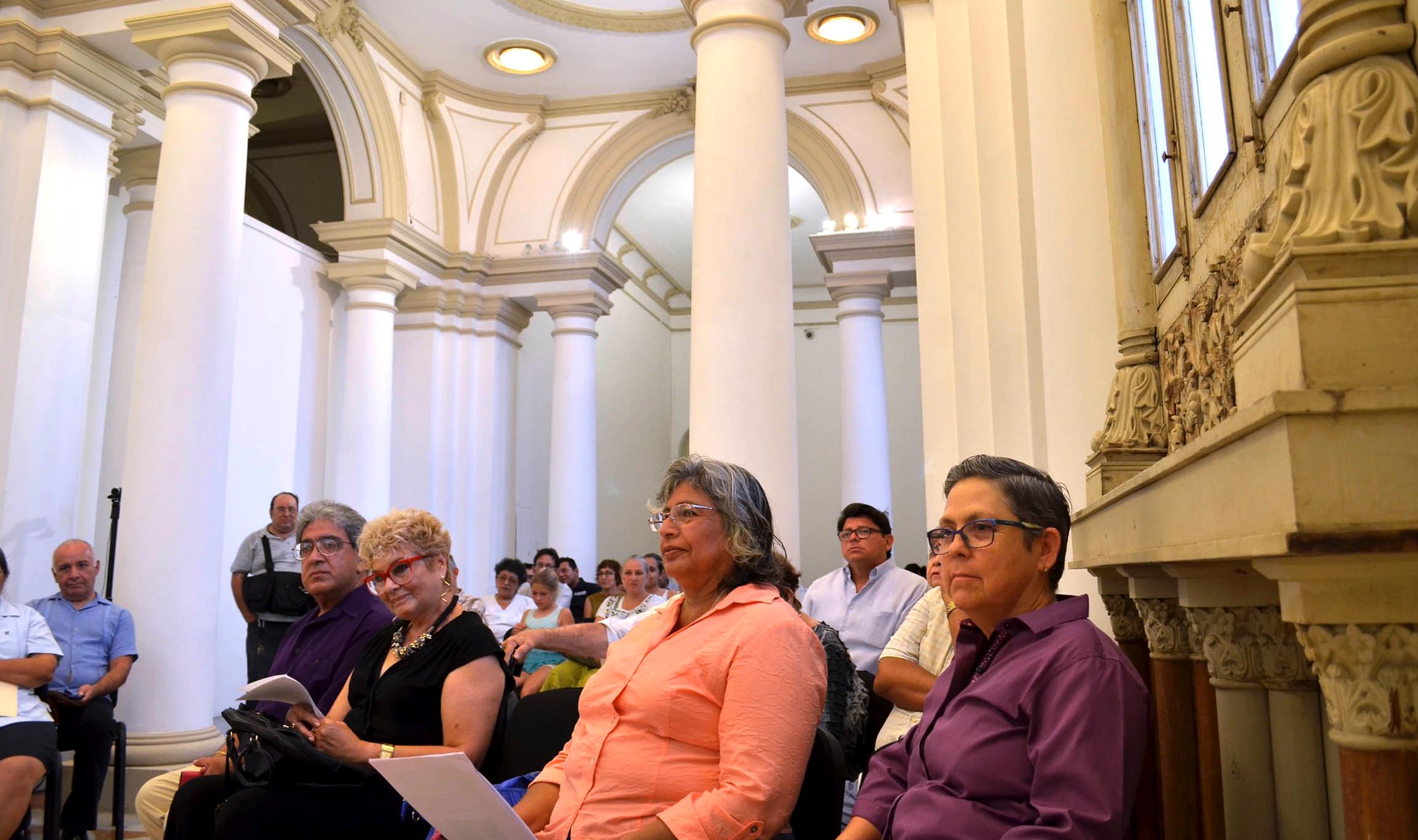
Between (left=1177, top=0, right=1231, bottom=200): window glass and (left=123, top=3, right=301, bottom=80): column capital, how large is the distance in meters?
5.43

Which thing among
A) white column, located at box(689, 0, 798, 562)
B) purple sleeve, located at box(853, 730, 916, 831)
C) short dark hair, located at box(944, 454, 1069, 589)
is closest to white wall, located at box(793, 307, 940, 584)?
white column, located at box(689, 0, 798, 562)

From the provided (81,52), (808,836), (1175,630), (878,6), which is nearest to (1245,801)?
(1175,630)

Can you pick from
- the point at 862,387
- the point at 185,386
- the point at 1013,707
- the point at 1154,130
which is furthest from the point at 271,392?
the point at 1013,707

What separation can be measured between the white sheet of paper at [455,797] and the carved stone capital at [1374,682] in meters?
1.46

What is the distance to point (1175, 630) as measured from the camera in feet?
6.70

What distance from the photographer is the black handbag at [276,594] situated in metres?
5.69

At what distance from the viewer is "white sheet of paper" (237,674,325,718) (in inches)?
102

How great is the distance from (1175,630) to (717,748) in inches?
35.9

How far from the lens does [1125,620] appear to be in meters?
2.54

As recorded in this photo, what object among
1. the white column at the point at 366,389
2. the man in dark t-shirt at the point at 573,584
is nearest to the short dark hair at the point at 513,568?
the man in dark t-shirt at the point at 573,584

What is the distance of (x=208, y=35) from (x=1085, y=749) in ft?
20.4

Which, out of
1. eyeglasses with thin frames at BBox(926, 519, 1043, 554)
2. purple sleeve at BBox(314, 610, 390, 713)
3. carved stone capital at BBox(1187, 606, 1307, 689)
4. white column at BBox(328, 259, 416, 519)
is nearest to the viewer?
carved stone capital at BBox(1187, 606, 1307, 689)

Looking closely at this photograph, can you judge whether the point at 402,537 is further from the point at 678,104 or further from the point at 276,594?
the point at 678,104

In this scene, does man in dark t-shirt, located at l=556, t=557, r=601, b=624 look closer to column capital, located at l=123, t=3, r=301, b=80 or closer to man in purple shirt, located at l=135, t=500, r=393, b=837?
column capital, located at l=123, t=3, r=301, b=80
